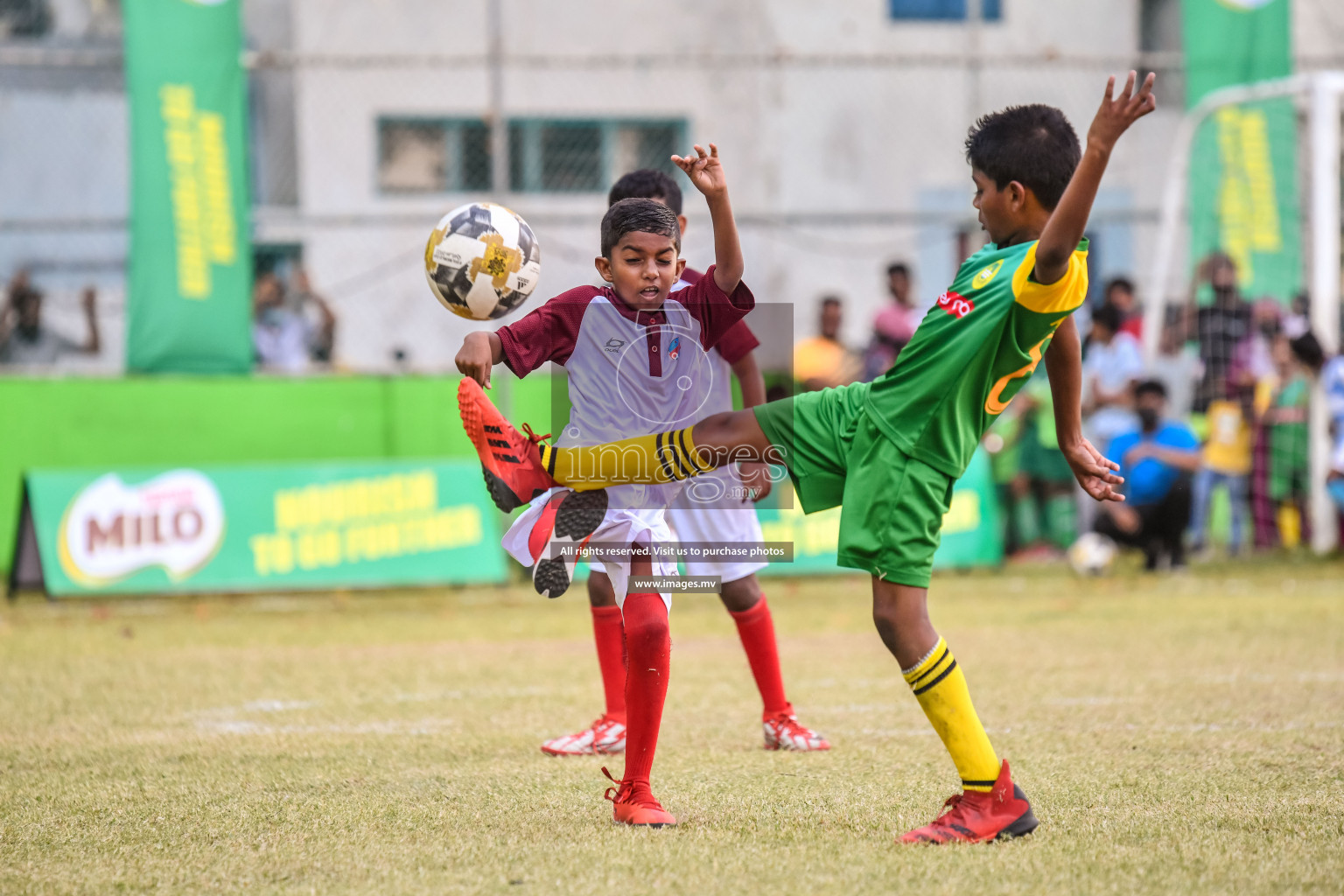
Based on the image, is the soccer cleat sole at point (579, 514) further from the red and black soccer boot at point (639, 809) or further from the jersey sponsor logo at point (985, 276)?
the jersey sponsor logo at point (985, 276)

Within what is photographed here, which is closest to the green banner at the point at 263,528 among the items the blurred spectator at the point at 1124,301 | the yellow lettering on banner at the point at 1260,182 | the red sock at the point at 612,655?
the red sock at the point at 612,655

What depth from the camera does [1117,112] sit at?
345 centimetres

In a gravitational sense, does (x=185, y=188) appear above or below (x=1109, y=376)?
above

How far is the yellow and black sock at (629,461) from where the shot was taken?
13.4 ft

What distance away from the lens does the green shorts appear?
3.75m

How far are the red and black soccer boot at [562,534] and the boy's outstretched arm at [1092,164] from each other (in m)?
1.47

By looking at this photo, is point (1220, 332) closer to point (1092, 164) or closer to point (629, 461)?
point (629, 461)

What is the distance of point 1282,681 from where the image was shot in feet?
21.1

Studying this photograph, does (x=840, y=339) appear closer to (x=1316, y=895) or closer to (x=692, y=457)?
(x=692, y=457)

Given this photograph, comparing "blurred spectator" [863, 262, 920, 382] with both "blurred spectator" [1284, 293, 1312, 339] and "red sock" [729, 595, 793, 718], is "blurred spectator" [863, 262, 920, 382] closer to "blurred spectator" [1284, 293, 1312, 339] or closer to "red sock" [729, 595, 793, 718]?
"blurred spectator" [1284, 293, 1312, 339]

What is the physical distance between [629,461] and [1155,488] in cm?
812

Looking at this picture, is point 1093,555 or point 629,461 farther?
point 1093,555

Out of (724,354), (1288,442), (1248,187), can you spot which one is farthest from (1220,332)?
(724,354)

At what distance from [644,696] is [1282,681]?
3568 millimetres
